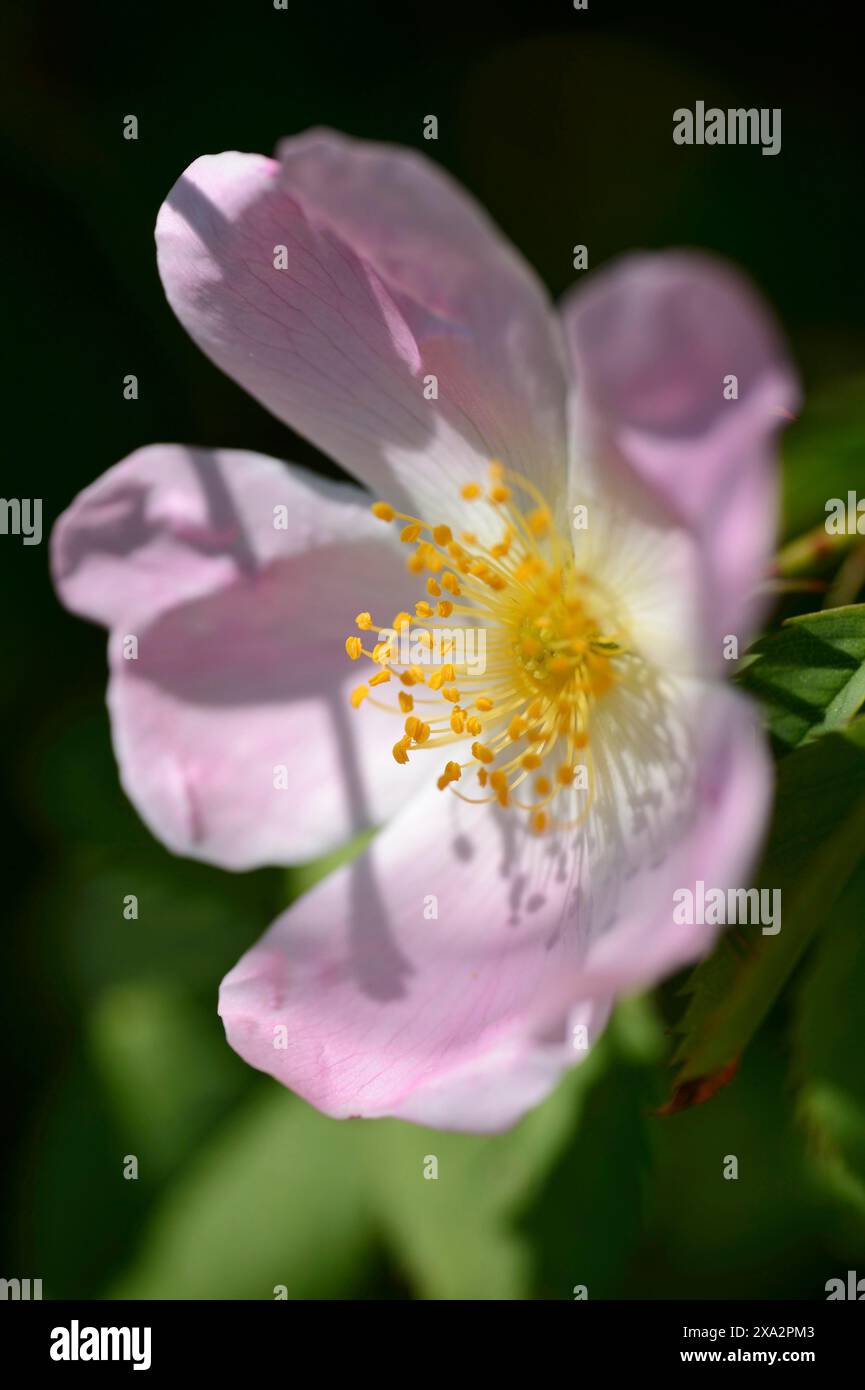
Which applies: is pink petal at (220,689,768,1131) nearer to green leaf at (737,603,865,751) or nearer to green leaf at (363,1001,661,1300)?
green leaf at (737,603,865,751)

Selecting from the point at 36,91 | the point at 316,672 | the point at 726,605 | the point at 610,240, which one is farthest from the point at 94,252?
the point at 726,605

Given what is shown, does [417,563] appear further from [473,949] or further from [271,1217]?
[271,1217]

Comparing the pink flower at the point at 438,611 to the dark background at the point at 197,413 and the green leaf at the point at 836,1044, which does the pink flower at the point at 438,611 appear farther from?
the dark background at the point at 197,413

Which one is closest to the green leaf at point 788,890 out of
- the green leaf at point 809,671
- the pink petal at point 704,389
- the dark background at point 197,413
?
the green leaf at point 809,671

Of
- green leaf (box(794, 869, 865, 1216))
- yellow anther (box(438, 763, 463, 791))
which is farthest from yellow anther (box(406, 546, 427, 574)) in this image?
green leaf (box(794, 869, 865, 1216))

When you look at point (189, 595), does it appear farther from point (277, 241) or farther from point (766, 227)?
point (766, 227)

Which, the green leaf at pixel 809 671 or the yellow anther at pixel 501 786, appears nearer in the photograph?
the green leaf at pixel 809 671

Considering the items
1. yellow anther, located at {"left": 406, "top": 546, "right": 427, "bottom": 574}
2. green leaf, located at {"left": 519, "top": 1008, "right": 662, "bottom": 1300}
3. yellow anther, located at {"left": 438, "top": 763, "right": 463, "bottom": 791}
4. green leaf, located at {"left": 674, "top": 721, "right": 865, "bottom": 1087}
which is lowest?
green leaf, located at {"left": 519, "top": 1008, "right": 662, "bottom": 1300}

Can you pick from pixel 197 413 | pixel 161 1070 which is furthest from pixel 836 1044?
pixel 197 413
